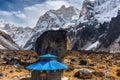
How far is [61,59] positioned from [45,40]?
257 inches

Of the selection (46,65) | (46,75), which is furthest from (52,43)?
(46,65)

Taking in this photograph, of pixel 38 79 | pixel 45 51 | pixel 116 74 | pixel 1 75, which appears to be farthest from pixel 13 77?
pixel 116 74

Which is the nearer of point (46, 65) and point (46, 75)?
point (46, 65)

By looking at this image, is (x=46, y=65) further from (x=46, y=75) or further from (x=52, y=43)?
(x=52, y=43)

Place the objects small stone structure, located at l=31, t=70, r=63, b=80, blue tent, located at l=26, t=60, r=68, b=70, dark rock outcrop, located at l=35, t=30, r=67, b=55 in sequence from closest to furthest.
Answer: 1. blue tent, located at l=26, t=60, r=68, b=70
2. small stone structure, located at l=31, t=70, r=63, b=80
3. dark rock outcrop, located at l=35, t=30, r=67, b=55

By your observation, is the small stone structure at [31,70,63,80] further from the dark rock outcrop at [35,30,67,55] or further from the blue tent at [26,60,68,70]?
the dark rock outcrop at [35,30,67,55]

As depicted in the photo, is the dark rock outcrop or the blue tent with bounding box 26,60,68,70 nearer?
the blue tent with bounding box 26,60,68,70

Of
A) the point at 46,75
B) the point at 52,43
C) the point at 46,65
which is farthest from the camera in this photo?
the point at 52,43

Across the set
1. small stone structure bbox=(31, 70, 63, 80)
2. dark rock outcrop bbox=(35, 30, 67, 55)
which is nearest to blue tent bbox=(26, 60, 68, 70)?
small stone structure bbox=(31, 70, 63, 80)

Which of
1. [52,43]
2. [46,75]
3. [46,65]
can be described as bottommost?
[46,75]

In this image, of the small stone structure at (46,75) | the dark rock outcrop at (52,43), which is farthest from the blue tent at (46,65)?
the dark rock outcrop at (52,43)

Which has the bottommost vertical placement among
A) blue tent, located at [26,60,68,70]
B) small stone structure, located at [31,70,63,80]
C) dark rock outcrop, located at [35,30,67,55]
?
small stone structure, located at [31,70,63,80]

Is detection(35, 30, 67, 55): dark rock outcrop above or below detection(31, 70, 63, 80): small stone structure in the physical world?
above

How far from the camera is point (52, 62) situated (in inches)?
1378
